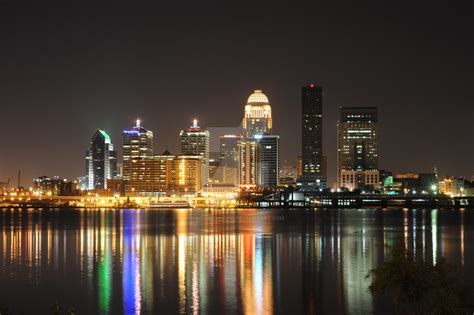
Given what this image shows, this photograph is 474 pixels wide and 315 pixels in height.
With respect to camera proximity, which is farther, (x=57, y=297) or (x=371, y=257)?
(x=371, y=257)

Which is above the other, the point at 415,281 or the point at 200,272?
the point at 415,281

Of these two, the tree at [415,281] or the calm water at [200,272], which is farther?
the calm water at [200,272]

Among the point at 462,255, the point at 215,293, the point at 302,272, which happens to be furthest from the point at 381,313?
the point at 462,255

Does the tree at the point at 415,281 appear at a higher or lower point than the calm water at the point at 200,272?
higher

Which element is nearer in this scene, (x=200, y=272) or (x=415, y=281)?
(x=415, y=281)

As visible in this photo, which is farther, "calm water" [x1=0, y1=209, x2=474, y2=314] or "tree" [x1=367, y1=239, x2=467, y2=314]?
"calm water" [x1=0, y1=209, x2=474, y2=314]

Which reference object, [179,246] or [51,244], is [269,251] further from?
[51,244]

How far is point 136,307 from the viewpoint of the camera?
103ft

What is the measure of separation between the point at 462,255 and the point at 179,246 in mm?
23060

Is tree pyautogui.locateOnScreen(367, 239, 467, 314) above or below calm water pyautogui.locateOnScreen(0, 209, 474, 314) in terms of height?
above

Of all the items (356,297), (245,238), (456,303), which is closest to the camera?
(456,303)

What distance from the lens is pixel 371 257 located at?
166ft

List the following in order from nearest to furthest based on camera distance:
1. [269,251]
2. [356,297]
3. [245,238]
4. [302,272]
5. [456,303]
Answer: [456,303] → [356,297] → [302,272] → [269,251] → [245,238]

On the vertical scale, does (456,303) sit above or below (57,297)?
above
